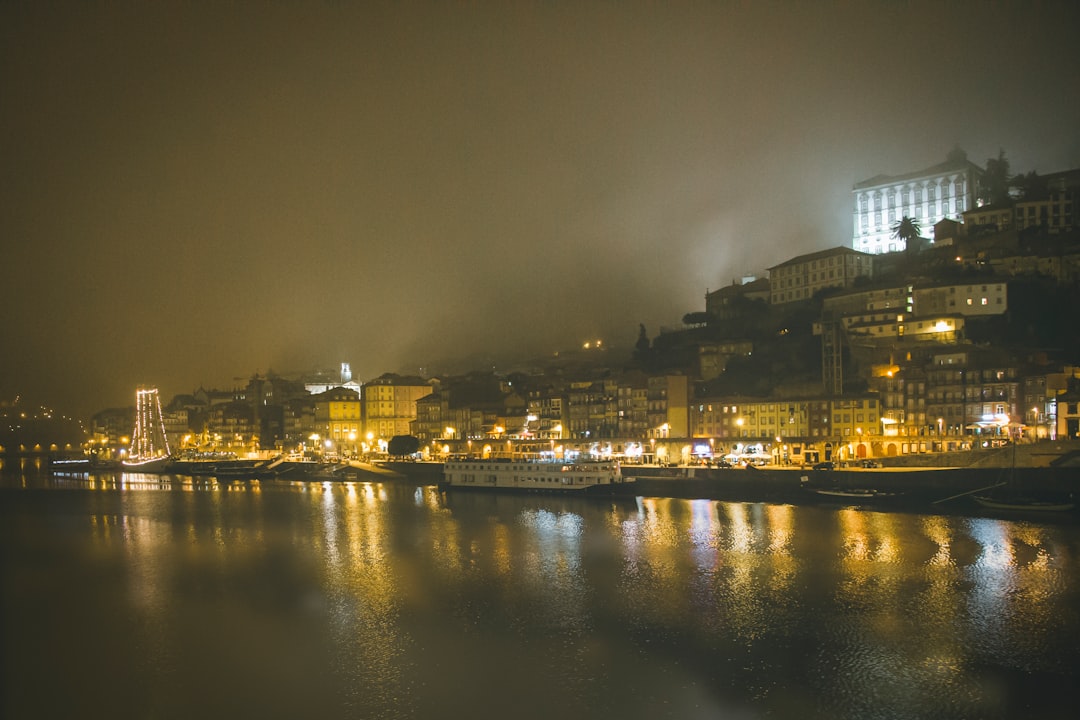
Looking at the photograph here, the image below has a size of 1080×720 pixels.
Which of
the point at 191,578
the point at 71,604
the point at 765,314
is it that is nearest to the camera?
the point at 71,604

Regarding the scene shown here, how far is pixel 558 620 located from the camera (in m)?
12.9

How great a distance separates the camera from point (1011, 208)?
127 ft

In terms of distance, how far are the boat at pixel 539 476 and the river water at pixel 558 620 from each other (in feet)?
22.1

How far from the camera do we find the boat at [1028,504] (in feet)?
70.9

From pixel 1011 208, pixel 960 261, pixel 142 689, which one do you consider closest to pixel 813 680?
pixel 142 689

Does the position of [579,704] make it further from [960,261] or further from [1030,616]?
[960,261]

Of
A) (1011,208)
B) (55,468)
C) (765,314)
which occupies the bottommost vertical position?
(55,468)

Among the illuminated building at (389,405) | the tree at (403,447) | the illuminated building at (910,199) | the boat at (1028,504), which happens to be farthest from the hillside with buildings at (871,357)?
the boat at (1028,504)

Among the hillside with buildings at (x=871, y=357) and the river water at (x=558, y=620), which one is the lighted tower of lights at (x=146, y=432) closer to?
the hillside with buildings at (x=871, y=357)

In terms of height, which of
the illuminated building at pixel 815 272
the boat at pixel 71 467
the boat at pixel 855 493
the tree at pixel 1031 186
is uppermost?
the tree at pixel 1031 186

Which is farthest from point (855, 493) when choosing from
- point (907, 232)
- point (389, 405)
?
point (389, 405)

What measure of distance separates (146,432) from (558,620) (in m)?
65.0

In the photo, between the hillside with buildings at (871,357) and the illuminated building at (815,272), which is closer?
the hillside with buildings at (871,357)

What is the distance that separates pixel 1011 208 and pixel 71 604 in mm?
40458
